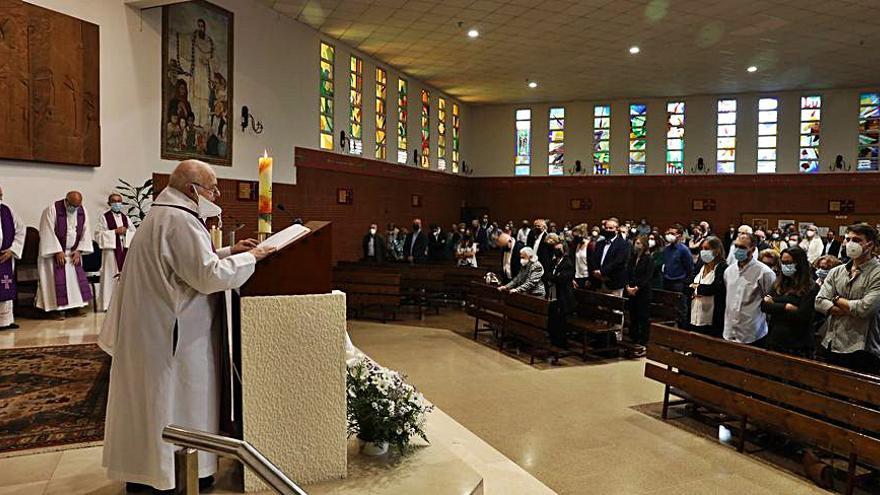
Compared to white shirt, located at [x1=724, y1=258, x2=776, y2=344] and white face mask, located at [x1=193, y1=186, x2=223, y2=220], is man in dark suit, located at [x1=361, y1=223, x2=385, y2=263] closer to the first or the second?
white shirt, located at [x1=724, y1=258, x2=776, y2=344]

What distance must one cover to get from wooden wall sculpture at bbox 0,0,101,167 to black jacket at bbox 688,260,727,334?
26.3ft

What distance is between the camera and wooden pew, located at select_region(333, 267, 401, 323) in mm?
11133

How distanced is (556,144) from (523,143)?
120 cm

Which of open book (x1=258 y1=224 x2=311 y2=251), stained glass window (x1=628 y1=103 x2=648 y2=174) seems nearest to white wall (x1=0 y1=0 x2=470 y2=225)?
open book (x1=258 y1=224 x2=311 y2=251)

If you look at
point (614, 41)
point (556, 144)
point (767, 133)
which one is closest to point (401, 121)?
point (614, 41)

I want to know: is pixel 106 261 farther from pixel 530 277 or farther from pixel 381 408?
pixel 381 408

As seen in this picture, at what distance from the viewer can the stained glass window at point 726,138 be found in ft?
69.0

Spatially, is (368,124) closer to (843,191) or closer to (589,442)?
(589,442)

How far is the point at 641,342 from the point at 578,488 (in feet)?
16.7

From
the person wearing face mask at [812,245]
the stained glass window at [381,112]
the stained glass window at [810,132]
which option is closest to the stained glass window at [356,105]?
the stained glass window at [381,112]

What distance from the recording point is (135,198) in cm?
923

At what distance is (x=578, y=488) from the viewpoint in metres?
4.34

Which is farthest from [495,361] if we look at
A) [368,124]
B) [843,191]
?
[843,191]

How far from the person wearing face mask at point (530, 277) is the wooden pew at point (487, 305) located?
350 mm
